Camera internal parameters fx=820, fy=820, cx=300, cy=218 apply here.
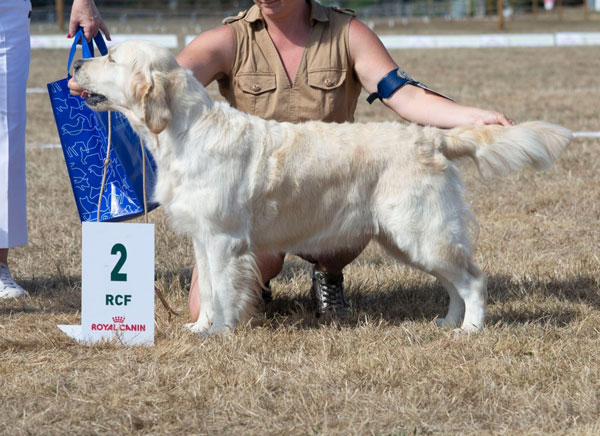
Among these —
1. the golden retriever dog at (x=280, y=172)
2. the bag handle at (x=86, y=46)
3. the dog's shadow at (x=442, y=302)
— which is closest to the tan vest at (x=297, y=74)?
the golden retriever dog at (x=280, y=172)

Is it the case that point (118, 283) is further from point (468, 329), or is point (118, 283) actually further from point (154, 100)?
point (468, 329)

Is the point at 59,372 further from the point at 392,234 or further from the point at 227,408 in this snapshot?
the point at 392,234

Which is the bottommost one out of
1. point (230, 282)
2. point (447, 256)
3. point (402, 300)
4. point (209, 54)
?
point (402, 300)

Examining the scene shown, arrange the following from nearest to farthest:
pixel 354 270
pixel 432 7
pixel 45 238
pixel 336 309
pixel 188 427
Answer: pixel 188 427 → pixel 336 309 → pixel 354 270 → pixel 45 238 → pixel 432 7

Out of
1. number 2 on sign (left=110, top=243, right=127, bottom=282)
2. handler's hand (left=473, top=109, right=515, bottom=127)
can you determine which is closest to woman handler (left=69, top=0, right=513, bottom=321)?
Answer: handler's hand (left=473, top=109, right=515, bottom=127)

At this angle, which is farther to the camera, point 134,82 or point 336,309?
point 336,309

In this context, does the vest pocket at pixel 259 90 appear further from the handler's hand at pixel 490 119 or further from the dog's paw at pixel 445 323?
the dog's paw at pixel 445 323

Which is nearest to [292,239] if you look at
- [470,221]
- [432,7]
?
[470,221]

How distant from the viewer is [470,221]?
3340mm

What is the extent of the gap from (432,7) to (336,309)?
42.3m

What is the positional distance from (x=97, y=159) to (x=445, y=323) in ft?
5.64

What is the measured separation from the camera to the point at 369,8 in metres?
42.1

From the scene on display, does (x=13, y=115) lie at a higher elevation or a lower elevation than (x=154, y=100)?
lower

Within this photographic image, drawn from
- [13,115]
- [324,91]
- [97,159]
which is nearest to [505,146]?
[324,91]
